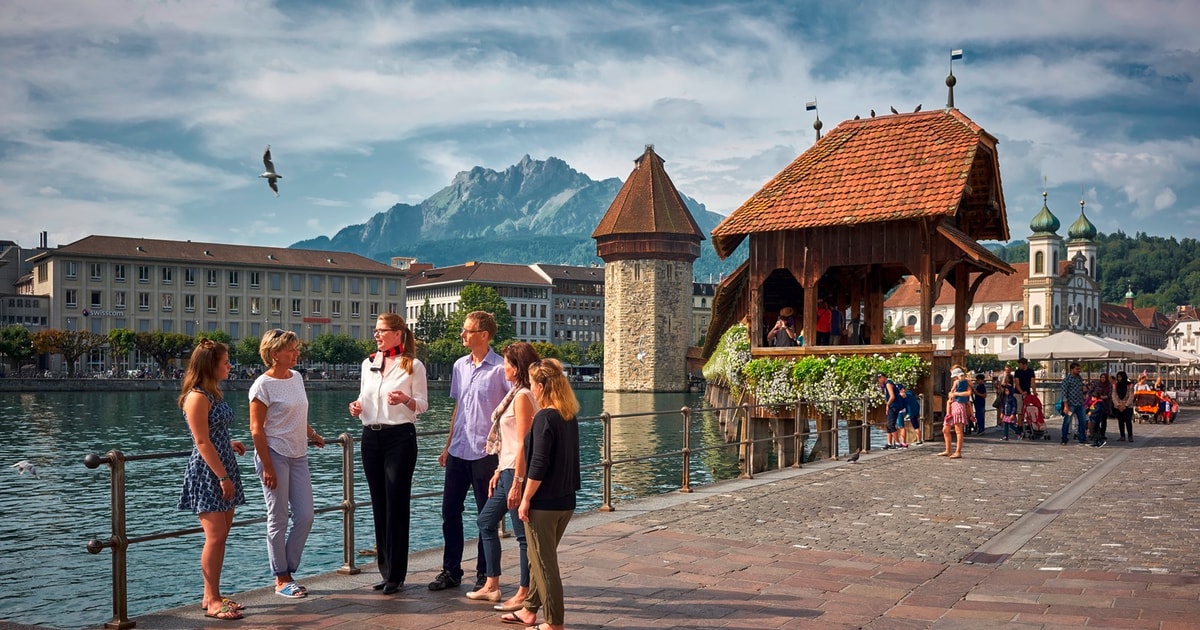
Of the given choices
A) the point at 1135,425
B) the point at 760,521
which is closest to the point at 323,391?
the point at 1135,425

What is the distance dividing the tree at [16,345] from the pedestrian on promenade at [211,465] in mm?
95974

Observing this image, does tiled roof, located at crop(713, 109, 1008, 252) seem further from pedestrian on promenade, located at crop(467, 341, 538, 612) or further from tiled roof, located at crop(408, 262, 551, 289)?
tiled roof, located at crop(408, 262, 551, 289)

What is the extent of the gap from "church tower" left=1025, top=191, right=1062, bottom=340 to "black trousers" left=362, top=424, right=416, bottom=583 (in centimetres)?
15112

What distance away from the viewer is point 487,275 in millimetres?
152250

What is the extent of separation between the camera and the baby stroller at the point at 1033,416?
2339 cm

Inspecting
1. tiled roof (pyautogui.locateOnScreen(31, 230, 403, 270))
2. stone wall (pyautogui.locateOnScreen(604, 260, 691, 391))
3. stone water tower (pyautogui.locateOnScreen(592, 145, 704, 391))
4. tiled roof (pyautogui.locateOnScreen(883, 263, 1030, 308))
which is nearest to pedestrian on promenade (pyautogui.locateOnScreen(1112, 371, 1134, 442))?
stone water tower (pyautogui.locateOnScreen(592, 145, 704, 391))

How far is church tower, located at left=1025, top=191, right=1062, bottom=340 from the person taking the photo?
14938cm

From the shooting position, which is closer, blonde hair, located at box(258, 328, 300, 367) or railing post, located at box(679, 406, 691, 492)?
blonde hair, located at box(258, 328, 300, 367)

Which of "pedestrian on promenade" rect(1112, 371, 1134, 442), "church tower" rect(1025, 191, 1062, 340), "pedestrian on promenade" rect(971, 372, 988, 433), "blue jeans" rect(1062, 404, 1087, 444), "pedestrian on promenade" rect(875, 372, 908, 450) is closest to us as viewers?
"pedestrian on promenade" rect(875, 372, 908, 450)

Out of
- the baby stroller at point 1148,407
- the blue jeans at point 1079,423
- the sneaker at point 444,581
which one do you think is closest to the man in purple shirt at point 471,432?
the sneaker at point 444,581

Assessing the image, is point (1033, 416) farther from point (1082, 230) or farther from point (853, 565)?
point (1082, 230)

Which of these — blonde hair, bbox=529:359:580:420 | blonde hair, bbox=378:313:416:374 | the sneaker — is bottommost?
the sneaker

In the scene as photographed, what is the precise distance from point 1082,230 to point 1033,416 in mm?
152823

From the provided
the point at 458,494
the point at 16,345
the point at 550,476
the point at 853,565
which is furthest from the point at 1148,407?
the point at 16,345
